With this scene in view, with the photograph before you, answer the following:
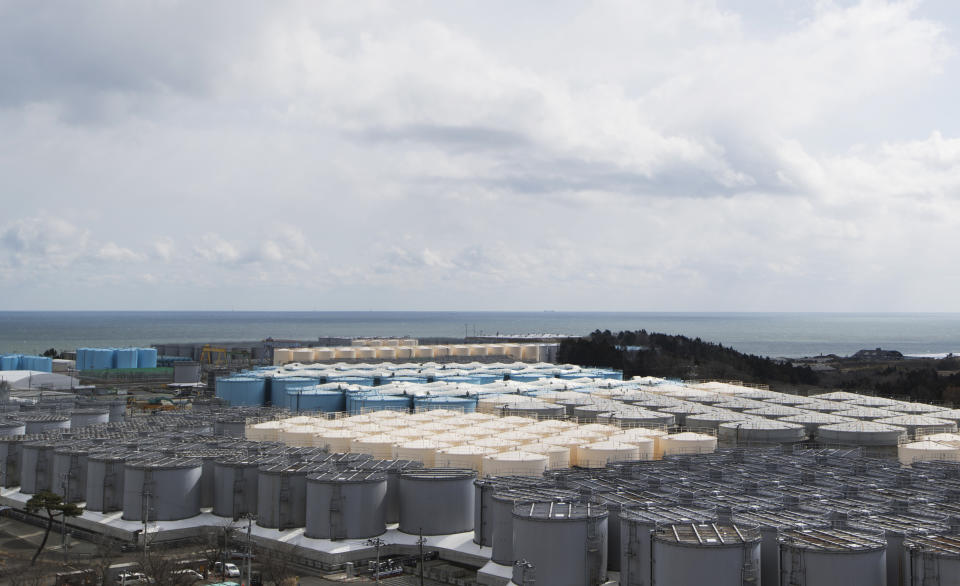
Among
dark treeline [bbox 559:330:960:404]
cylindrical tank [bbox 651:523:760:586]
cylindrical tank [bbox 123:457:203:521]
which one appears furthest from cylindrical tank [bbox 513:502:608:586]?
dark treeline [bbox 559:330:960:404]

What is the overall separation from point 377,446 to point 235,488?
715 centimetres

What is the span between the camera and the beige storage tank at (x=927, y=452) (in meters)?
37.7

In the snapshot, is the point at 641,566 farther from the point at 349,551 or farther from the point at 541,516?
the point at 349,551

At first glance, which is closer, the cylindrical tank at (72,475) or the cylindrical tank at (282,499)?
the cylindrical tank at (282,499)

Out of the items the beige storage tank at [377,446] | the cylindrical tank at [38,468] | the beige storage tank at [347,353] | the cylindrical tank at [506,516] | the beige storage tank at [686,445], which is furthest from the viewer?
the beige storage tank at [347,353]

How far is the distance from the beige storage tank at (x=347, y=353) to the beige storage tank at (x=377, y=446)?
55.2 metres

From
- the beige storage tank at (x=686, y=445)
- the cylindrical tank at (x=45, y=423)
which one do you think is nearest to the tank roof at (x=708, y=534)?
the beige storage tank at (x=686, y=445)

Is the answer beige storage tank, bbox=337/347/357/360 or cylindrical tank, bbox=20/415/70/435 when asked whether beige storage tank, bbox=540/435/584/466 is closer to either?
cylindrical tank, bbox=20/415/70/435

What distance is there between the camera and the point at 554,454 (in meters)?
35.9

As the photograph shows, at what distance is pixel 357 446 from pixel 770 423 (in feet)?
73.7

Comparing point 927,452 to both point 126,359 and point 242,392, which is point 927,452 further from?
point 126,359

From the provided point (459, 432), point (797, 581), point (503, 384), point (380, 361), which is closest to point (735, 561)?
point (797, 581)

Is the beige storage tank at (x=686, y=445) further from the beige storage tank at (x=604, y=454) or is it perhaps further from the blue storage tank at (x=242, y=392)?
the blue storage tank at (x=242, y=392)

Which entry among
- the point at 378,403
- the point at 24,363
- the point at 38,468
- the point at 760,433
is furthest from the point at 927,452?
the point at 24,363
